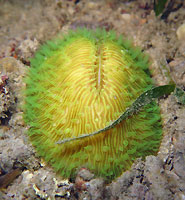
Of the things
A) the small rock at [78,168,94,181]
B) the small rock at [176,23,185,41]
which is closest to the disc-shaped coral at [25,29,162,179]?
the small rock at [78,168,94,181]

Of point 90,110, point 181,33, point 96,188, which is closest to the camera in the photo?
point 96,188

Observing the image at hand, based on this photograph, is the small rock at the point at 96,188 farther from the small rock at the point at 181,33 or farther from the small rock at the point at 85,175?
the small rock at the point at 181,33

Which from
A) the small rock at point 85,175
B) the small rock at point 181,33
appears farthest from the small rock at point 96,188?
the small rock at point 181,33

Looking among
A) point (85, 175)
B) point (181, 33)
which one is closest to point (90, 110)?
point (85, 175)

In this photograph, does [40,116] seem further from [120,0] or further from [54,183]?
[120,0]

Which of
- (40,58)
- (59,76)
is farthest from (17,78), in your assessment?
(59,76)

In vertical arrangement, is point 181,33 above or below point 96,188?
above

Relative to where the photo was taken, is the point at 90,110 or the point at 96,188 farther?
the point at 90,110

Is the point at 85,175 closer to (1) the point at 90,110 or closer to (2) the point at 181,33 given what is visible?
(1) the point at 90,110

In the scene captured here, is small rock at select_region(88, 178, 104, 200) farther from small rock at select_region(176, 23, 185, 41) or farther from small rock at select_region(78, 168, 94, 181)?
small rock at select_region(176, 23, 185, 41)
